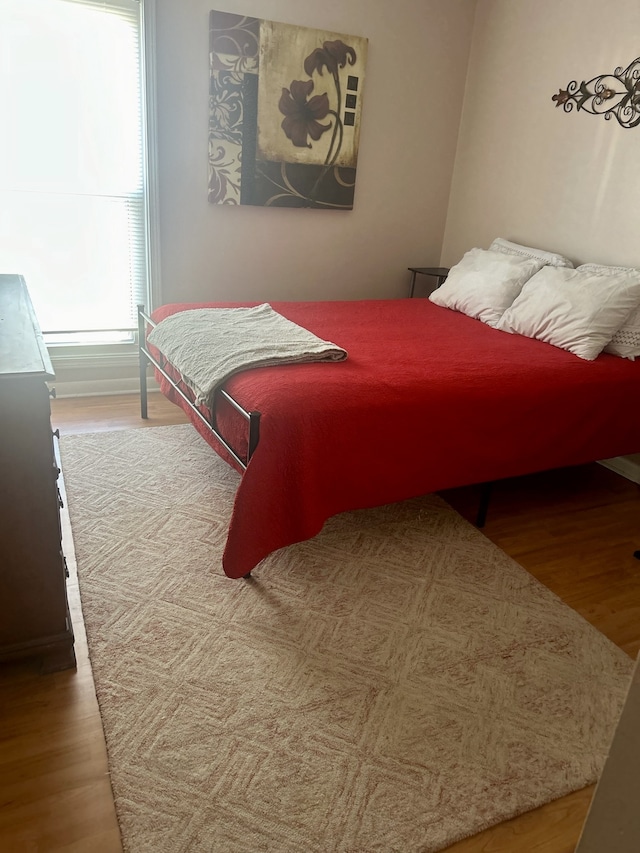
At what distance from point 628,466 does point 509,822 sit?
7.22 ft

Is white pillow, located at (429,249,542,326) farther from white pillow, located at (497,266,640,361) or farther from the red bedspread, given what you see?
the red bedspread

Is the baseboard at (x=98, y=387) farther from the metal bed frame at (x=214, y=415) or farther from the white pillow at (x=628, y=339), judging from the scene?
the white pillow at (x=628, y=339)

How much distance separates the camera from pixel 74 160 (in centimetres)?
323

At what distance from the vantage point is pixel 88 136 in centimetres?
322

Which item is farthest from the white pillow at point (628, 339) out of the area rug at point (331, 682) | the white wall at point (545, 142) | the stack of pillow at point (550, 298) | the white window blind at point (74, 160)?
the white window blind at point (74, 160)

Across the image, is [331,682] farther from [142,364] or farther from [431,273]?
[431,273]

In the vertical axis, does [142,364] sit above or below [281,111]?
below

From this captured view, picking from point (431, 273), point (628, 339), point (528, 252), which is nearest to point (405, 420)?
point (628, 339)

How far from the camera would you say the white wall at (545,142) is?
119 inches

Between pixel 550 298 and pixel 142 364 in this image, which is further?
pixel 142 364

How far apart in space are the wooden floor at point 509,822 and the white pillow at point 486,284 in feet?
3.33

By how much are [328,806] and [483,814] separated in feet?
1.15

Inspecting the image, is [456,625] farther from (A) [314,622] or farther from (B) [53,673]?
(B) [53,673]

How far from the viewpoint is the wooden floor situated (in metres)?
1.30
